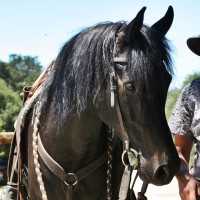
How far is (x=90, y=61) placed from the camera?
2.24 meters

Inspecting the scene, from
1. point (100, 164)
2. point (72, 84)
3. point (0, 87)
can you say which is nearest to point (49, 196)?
point (100, 164)

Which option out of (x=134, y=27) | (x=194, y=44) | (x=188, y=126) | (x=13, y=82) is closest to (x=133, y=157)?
(x=188, y=126)

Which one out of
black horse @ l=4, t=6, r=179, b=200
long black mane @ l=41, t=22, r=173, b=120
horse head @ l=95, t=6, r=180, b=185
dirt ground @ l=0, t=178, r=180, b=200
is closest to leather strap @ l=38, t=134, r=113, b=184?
black horse @ l=4, t=6, r=179, b=200

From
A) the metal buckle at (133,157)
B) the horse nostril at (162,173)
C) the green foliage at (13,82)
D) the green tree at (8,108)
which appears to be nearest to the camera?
the horse nostril at (162,173)

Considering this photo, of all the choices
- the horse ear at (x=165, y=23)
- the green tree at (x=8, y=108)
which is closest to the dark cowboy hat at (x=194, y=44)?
the horse ear at (x=165, y=23)

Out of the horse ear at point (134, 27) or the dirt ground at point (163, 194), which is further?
the dirt ground at point (163, 194)

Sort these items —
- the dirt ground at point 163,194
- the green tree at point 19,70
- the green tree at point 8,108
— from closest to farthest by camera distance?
the dirt ground at point 163,194 → the green tree at point 8,108 → the green tree at point 19,70

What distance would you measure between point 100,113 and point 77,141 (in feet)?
1.17

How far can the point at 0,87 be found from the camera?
17734mm

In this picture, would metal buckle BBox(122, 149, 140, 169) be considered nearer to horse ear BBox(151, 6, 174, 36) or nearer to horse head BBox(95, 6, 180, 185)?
horse head BBox(95, 6, 180, 185)

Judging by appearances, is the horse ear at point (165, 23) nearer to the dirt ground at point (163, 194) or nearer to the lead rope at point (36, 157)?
the lead rope at point (36, 157)

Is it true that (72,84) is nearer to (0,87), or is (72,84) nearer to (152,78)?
(152,78)

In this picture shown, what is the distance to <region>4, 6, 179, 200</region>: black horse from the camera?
1.96m

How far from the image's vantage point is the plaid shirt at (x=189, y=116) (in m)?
2.18
